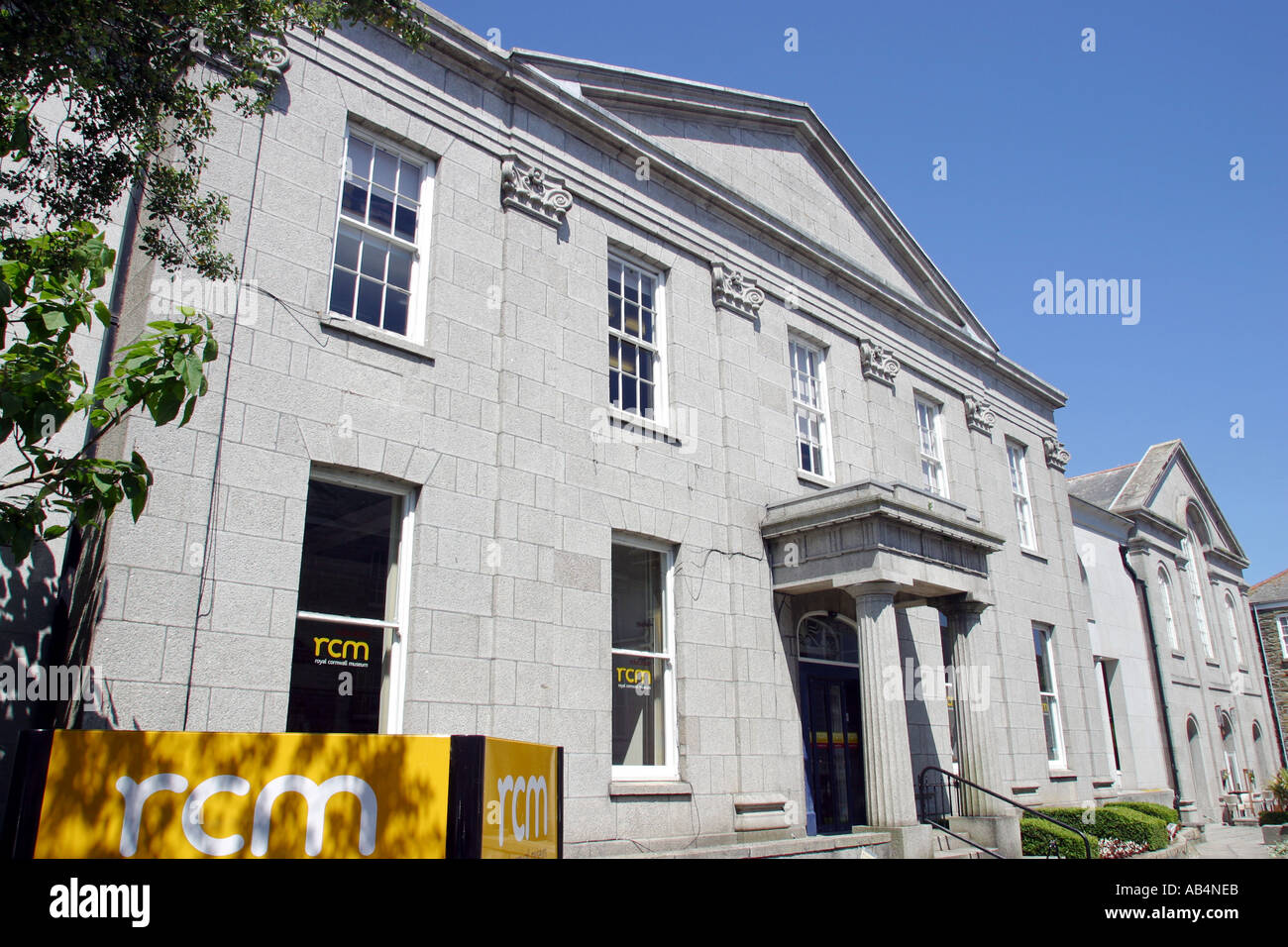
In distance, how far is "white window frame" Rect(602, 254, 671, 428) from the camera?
13.5 metres

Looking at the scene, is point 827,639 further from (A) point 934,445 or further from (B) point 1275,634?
(B) point 1275,634

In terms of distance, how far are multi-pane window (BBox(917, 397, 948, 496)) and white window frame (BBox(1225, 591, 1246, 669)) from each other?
2434cm

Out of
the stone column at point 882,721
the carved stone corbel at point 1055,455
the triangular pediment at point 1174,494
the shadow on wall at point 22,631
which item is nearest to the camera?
the shadow on wall at point 22,631

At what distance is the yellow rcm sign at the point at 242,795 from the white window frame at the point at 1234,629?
40033mm

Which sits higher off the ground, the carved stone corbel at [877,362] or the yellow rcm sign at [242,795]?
the carved stone corbel at [877,362]

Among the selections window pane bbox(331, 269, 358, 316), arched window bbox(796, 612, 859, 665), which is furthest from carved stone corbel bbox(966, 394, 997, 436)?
window pane bbox(331, 269, 358, 316)

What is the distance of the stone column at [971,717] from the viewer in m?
15.2

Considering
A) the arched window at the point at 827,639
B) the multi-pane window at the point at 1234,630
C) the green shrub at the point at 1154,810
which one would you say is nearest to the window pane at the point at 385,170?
the arched window at the point at 827,639

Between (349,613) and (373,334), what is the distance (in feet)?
10.5

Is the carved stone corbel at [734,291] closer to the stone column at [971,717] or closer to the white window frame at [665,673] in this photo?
the white window frame at [665,673]

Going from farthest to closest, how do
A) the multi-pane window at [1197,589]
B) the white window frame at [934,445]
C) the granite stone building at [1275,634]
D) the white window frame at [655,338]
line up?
the granite stone building at [1275,634] → the multi-pane window at [1197,589] → the white window frame at [934,445] → the white window frame at [655,338]

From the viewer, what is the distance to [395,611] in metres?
10.1

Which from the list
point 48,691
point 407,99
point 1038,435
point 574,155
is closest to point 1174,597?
point 1038,435

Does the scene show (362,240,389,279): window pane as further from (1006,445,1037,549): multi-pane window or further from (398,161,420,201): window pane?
(1006,445,1037,549): multi-pane window
